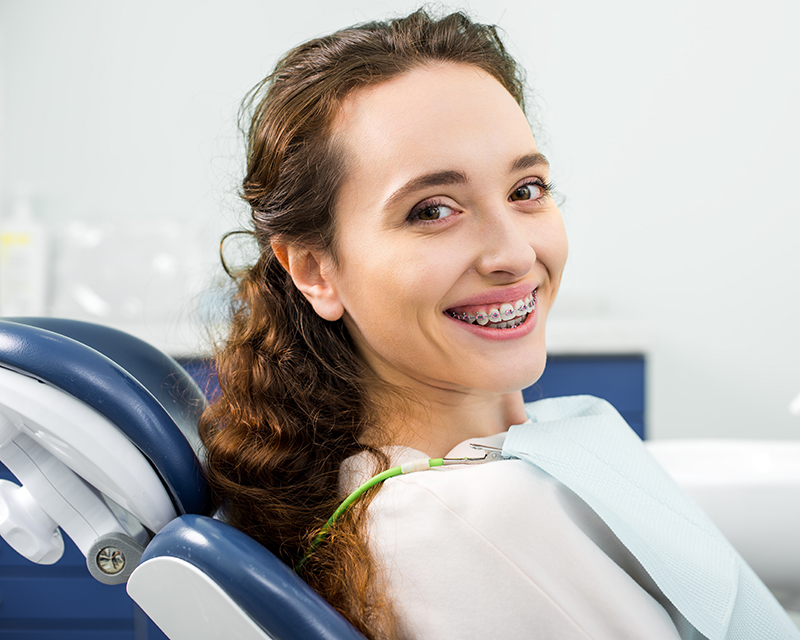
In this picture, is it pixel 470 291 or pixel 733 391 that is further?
pixel 733 391

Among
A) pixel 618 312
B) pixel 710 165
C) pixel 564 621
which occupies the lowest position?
pixel 618 312

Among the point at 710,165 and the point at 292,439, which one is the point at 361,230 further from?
the point at 710,165

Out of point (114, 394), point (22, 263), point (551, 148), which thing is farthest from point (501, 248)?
point (22, 263)

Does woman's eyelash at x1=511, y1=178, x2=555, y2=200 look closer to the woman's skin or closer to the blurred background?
the woman's skin

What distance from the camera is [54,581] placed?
1561mm

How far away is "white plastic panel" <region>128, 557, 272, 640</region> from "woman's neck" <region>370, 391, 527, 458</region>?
0.85 ft

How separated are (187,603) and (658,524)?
18.1 inches

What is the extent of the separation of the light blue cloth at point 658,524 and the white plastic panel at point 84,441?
0.35m

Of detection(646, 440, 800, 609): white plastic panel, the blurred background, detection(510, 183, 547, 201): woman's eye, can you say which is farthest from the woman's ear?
the blurred background

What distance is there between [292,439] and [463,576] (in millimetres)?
273

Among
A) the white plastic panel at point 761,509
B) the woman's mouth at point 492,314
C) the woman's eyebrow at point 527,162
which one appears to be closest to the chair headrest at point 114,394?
the woman's mouth at point 492,314

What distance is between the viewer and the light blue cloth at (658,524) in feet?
2.07

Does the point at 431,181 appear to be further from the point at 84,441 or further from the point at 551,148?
the point at 551,148

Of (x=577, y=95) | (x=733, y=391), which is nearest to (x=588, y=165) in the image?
(x=577, y=95)
